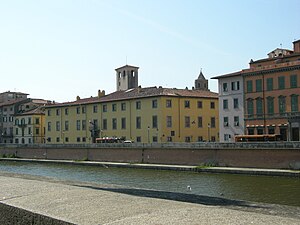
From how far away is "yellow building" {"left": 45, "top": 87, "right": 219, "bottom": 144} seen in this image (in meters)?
59.3

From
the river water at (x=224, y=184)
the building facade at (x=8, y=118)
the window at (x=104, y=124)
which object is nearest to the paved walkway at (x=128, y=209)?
the river water at (x=224, y=184)

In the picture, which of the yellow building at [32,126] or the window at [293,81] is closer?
the window at [293,81]

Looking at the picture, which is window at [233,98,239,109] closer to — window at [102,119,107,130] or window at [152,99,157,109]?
window at [152,99,157,109]

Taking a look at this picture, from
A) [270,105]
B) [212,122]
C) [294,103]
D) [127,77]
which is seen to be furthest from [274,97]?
[127,77]

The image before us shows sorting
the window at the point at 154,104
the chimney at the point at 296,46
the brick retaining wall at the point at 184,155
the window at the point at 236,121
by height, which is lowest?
the brick retaining wall at the point at 184,155

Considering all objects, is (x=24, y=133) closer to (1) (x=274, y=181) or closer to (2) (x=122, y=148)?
(2) (x=122, y=148)

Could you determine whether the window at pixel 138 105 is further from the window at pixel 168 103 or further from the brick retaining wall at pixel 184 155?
the brick retaining wall at pixel 184 155

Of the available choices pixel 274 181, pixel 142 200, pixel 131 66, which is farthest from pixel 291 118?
pixel 131 66

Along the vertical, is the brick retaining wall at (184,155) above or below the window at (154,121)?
below

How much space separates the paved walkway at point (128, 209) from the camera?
637cm

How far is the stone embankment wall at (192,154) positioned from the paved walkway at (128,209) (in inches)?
1078

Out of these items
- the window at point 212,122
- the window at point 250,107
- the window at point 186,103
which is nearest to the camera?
the window at point 250,107

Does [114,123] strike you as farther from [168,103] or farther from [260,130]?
[260,130]

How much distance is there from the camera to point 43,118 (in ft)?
287
